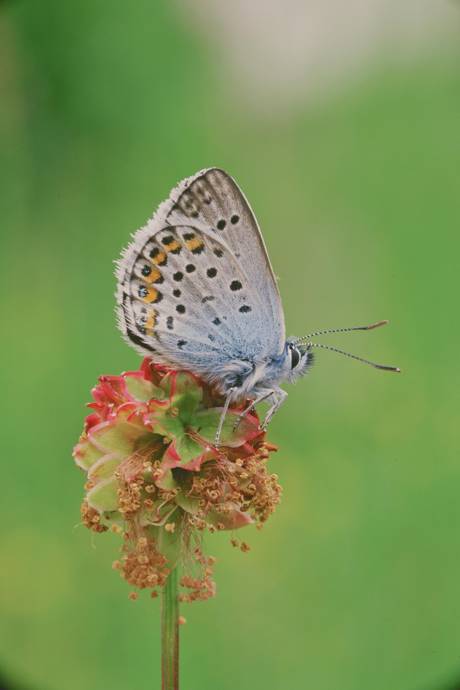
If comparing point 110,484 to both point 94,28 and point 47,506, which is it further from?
point 94,28

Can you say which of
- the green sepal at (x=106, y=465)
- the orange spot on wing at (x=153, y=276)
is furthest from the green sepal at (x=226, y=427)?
the orange spot on wing at (x=153, y=276)

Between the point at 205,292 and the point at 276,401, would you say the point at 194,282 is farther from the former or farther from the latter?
the point at 276,401

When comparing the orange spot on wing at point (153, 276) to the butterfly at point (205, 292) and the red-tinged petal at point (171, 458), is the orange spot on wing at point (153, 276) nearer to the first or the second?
the butterfly at point (205, 292)

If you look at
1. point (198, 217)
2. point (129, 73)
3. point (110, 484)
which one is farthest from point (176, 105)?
point (110, 484)

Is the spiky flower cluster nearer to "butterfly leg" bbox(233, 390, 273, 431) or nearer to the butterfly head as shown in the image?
"butterfly leg" bbox(233, 390, 273, 431)

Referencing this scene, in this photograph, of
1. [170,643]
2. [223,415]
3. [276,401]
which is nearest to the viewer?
[170,643]

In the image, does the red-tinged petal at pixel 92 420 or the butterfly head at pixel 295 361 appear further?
the butterfly head at pixel 295 361

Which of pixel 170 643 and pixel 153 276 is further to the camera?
pixel 153 276

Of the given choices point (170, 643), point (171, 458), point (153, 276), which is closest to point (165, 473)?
point (171, 458)
